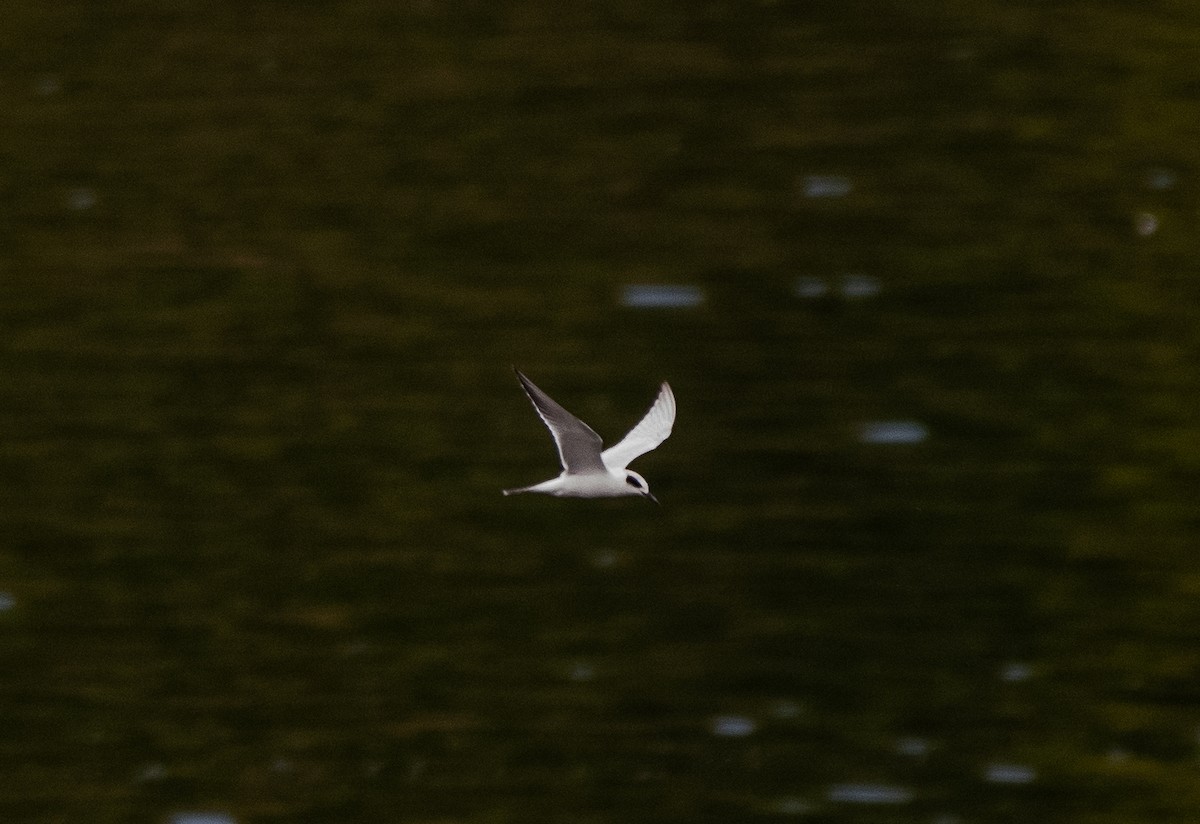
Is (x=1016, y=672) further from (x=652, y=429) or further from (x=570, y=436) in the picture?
(x=570, y=436)

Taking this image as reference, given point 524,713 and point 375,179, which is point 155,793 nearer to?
point 524,713

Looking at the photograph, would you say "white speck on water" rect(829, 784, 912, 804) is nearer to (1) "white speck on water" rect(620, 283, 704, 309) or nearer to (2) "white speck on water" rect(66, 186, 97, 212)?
(1) "white speck on water" rect(620, 283, 704, 309)

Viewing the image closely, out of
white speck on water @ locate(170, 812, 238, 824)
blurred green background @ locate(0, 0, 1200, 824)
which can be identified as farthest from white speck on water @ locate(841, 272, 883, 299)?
white speck on water @ locate(170, 812, 238, 824)

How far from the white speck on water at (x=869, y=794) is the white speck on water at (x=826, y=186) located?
7.90 ft

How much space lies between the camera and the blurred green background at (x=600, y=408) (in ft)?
19.8

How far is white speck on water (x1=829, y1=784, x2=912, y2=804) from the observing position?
5.84 meters

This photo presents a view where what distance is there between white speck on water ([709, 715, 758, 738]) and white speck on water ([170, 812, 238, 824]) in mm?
1508

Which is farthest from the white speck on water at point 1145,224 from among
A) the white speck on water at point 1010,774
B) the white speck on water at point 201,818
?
the white speck on water at point 201,818

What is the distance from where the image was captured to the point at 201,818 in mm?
5988

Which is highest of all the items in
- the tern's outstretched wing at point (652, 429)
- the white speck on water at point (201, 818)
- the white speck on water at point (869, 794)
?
the tern's outstretched wing at point (652, 429)

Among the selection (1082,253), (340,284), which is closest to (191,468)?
(340,284)

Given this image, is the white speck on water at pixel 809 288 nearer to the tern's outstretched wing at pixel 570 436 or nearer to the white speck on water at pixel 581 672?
the white speck on water at pixel 581 672

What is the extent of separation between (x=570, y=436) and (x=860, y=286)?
2151 millimetres

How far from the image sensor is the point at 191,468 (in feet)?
22.2
